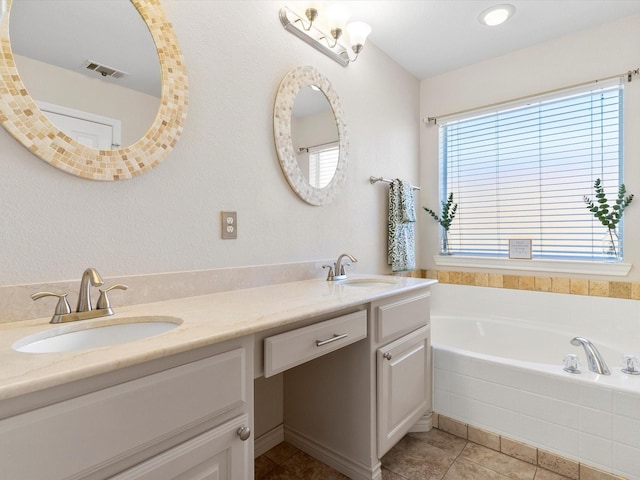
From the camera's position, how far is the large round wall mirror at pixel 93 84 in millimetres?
976

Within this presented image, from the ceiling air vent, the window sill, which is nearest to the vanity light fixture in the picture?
the ceiling air vent

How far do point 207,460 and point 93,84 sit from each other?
116cm

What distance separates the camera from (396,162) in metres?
2.66

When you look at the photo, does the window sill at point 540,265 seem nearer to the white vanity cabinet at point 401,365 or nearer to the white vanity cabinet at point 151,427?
the white vanity cabinet at point 401,365

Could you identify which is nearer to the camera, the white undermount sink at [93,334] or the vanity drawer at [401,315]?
the white undermount sink at [93,334]

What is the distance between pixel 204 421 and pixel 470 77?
2963 mm

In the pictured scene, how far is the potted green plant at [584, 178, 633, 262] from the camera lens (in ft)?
7.08

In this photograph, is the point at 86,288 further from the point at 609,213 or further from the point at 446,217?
the point at 609,213

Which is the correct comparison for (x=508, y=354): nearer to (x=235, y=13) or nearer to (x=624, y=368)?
(x=624, y=368)

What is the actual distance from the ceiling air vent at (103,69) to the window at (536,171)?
2.45 meters

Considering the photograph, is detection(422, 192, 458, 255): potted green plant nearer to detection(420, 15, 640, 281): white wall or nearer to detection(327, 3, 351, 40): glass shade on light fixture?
detection(420, 15, 640, 281): white wall

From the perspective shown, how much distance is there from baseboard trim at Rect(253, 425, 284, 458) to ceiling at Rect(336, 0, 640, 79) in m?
2.38

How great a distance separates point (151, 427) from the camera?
2.41 feet

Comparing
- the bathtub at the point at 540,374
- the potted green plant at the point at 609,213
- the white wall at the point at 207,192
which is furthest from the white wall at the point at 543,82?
the white wall at the point at 207,192
